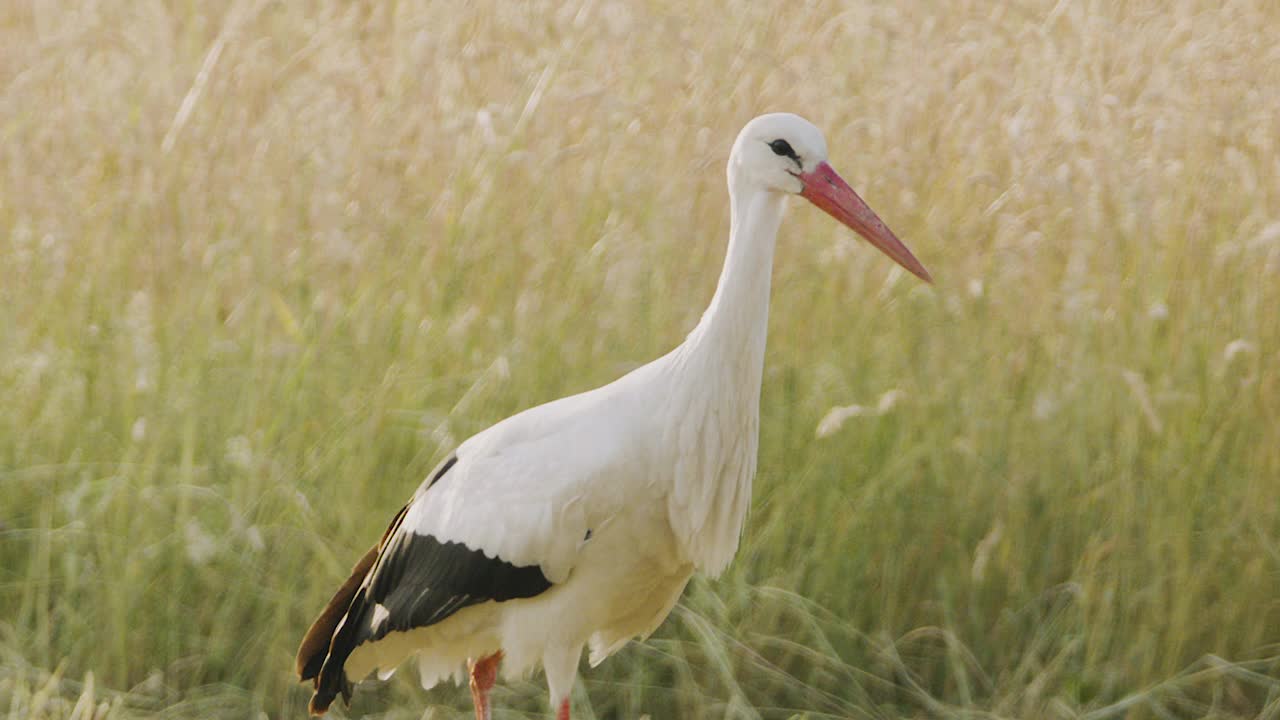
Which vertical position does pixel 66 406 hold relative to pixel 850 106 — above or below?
below

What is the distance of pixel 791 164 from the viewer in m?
3.09

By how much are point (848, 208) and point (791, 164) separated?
0.14 m

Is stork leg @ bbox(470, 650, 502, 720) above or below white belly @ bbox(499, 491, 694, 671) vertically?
below

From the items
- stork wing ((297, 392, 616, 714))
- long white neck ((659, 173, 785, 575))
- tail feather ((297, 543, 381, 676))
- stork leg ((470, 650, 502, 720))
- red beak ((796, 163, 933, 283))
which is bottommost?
stork leg ((470, 650, 502, 720))

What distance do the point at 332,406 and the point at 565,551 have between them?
102cm

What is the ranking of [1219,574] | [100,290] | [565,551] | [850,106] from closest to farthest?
1. [565,551]
2. [1219,574]
3. [100,290]
4. [850,106]

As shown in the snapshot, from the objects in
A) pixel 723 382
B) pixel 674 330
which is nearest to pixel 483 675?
pixel 723 382

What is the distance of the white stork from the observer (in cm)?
309

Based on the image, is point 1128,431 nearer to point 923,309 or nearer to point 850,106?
point 923,309

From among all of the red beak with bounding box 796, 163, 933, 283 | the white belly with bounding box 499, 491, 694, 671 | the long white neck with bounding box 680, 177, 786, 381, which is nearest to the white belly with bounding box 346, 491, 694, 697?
the white belly with bounding box 499, 491, 694, 671

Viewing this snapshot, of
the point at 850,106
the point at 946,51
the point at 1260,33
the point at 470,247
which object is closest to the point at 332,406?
the point at 470,247

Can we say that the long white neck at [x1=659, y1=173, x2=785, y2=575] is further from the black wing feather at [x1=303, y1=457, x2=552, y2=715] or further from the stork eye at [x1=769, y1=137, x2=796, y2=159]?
the black wing feather at [x1=303, y1=457, x2=552, y2=715]

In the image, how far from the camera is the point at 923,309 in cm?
419

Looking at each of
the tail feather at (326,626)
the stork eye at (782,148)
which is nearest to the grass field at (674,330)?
the tail feather at (326,626)
